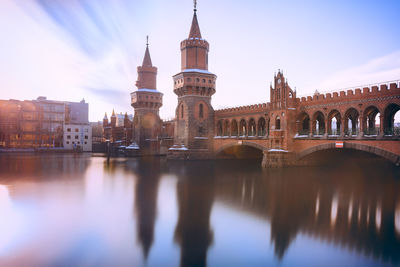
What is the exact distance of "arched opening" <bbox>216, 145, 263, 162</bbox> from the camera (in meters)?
45.2

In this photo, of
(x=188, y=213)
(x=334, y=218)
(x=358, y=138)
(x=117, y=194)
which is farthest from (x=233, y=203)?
(x=358, y=138)

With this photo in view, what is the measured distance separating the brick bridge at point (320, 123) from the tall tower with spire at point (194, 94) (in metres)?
4.73

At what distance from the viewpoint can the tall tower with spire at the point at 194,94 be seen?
44031 mm

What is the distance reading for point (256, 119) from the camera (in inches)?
1508

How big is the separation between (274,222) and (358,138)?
17.6m

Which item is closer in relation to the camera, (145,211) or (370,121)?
(145,211)

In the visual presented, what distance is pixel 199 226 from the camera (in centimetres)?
1070

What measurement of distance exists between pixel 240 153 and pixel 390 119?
2413 cm

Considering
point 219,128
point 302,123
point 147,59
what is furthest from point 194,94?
point 147,59

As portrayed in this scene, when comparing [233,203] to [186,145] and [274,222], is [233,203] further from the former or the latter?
[186,145]

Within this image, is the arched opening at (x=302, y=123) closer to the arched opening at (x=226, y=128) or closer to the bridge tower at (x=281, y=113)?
the bridge tower at (x=281, y=113)

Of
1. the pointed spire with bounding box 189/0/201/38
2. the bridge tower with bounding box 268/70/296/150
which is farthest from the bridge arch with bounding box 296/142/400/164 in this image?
the pointed spire with bounding box 189/0/201/38

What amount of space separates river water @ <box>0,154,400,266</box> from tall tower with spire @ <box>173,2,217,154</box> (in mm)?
26192

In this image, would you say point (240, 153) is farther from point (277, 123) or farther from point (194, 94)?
point (277, 123)
